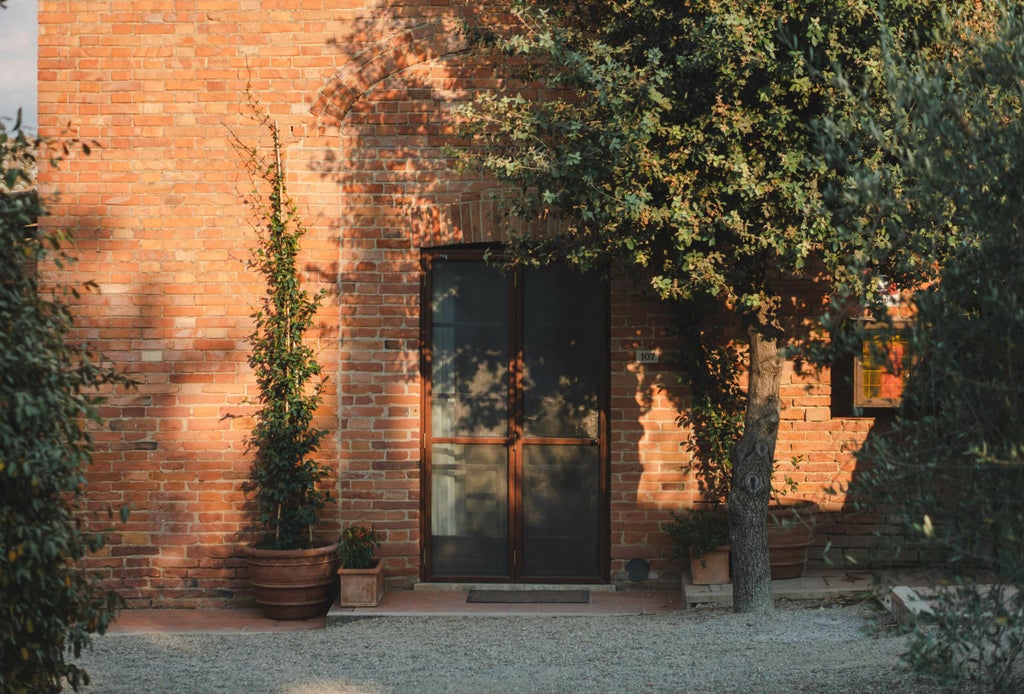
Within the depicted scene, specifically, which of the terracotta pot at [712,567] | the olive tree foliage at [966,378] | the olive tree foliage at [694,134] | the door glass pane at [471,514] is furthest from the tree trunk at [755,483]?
the olive tree foliage at [966,378]

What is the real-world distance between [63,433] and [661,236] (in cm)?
355

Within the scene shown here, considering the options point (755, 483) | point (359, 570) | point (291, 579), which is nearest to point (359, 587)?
point (359, 570)

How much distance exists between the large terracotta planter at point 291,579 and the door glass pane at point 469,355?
133cm

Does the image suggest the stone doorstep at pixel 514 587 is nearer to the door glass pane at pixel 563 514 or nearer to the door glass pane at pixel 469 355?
the door glass pane at pixel 563 514

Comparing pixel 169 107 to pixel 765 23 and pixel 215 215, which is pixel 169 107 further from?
pixel 765 23

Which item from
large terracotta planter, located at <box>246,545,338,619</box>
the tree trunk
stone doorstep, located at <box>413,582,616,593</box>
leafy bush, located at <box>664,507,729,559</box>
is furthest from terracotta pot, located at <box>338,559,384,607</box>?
the tree trunk

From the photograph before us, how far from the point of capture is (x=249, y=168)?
8086 mm

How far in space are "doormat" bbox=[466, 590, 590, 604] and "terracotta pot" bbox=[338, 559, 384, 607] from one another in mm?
718

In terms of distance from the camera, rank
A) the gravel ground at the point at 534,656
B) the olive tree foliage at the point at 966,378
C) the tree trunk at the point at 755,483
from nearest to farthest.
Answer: the olive tree foliage at the point at 966,378 < the gravel ground at the point at 534,656 < the tree trunk at the point at 755,483

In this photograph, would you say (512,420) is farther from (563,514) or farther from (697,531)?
(697,531)

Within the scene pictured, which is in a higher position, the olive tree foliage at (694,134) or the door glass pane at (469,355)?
the olive tree foliage at (694,134)

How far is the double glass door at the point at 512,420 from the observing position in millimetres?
8258

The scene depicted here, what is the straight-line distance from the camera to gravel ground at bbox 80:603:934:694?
5754 mm

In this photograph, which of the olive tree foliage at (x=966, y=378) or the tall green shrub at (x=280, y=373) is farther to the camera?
the tall green shrub at (x=280, y=373)
